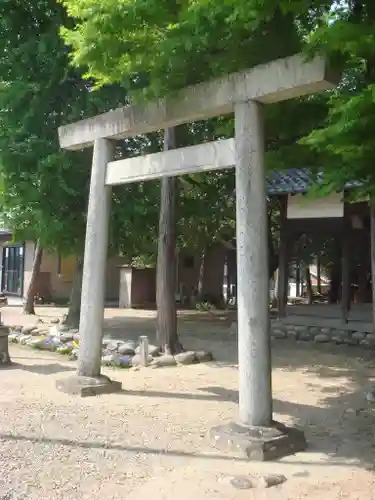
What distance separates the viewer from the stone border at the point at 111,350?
34.7 ft

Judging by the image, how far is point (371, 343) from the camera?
42.0ft

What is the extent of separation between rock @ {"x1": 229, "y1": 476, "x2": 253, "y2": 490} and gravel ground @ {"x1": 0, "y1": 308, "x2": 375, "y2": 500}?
0.05 m

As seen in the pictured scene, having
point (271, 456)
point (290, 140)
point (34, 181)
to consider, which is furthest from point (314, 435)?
point (34, 181)

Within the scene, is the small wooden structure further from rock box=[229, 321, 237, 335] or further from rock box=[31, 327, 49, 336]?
rock box=[31, 327, 49, 336]

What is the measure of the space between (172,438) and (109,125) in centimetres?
421

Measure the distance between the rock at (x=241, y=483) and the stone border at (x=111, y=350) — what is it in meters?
5.64

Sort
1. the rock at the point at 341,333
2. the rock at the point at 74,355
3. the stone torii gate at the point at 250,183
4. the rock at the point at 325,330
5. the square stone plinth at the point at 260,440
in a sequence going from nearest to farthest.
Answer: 1. the square stone plinth at the point at 260,440
2. the stone torii gate at the point at 250,183
3. the rock at the point at 74,355
4. the rock at the point at 341,333
5. the rock at the point at 325,330

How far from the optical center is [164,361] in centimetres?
1060

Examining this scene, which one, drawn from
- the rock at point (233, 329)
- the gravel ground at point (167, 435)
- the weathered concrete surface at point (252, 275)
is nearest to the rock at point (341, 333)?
the rock at point (233, 329)

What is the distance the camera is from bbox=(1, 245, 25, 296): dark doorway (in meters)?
25.8

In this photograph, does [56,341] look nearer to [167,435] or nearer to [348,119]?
[167,435]

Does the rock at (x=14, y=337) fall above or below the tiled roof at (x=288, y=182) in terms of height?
below

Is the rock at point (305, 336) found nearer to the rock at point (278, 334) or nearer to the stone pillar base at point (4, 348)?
the rock at point (278, 334)

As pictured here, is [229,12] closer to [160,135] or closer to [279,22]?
[279,22]
